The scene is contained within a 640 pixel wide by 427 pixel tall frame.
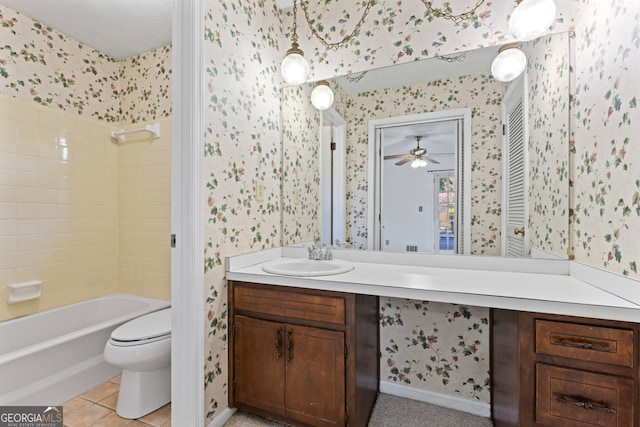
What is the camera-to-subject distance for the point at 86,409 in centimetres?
172

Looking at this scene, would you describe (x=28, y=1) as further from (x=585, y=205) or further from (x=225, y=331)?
(x=585, y=205)

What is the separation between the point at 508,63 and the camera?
1537mm

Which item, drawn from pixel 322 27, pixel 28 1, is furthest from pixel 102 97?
pixel 322 27

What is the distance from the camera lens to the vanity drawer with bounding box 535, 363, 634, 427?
923 millimetres

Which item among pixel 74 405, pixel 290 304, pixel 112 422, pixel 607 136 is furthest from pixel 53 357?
pixel 607 136

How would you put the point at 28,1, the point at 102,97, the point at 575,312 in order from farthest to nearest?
1. the point at 102,97
2. the point at 28,1
3. the point at 575,312

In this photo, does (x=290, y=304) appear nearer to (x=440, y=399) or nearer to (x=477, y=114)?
(x=440, y=399)

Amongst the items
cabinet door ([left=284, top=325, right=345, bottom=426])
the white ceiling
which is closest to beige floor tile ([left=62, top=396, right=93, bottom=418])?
cabinet door ([left=284, top=325, right=345, bottom=426])

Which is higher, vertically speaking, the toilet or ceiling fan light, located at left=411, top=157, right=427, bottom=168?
ceiling fan light, located at left=411, top=157, right=427, bottom=168

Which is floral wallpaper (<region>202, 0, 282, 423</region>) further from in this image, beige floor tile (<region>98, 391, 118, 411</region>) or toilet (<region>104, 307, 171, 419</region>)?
beige floor tile (<region>98, 391, 118, 411</region>)

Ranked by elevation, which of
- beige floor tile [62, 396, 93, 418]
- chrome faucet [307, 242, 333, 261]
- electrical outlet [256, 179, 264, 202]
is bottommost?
beige floor tile [62, 396, 93, 418]

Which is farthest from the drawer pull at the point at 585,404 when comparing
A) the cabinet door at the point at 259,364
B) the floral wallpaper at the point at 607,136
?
the cabinet door at the point at 259,364

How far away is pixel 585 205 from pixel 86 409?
9.13 ft

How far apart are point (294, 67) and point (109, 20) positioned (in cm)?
164
